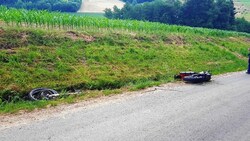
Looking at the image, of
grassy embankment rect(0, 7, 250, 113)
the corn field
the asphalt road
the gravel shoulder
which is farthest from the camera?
the corn field

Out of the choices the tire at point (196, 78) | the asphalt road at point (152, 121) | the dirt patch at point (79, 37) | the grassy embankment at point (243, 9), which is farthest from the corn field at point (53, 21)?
the grassy embankment at point (243, 9)

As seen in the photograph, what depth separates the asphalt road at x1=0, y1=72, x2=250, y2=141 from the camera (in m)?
7.69

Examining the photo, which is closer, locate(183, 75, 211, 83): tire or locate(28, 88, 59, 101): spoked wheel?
locate(28, 88, 59, 101): spoked wheel

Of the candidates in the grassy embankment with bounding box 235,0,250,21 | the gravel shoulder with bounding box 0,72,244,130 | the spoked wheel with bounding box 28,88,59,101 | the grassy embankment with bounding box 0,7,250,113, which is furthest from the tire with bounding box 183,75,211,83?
the grassy embankment with bounding box 235,0,250,21

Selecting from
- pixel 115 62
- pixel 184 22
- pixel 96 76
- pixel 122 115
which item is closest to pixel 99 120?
pixel 122 115

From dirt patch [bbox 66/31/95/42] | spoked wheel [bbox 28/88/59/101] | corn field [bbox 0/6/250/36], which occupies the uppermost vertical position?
corn field [bbox 0/6/250/36]

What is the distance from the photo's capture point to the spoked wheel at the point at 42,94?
454 inches

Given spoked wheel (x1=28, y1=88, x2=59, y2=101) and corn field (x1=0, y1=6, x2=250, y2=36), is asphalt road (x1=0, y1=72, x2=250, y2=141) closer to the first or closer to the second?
spoked wheel (x1=28, y1=88, x2=59, y2=101)

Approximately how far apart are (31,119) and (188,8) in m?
71.6

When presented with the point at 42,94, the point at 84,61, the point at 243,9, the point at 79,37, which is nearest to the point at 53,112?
the point at 42,94

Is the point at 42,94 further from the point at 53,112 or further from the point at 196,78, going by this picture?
the point at 196,78

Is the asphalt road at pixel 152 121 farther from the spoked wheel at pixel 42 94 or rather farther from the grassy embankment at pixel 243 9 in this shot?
the grassy embankment at pixel 243 9

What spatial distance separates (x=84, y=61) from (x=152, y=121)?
9019 mm

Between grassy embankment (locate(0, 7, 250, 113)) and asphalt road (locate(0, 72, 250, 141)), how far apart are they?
1.86 metres
